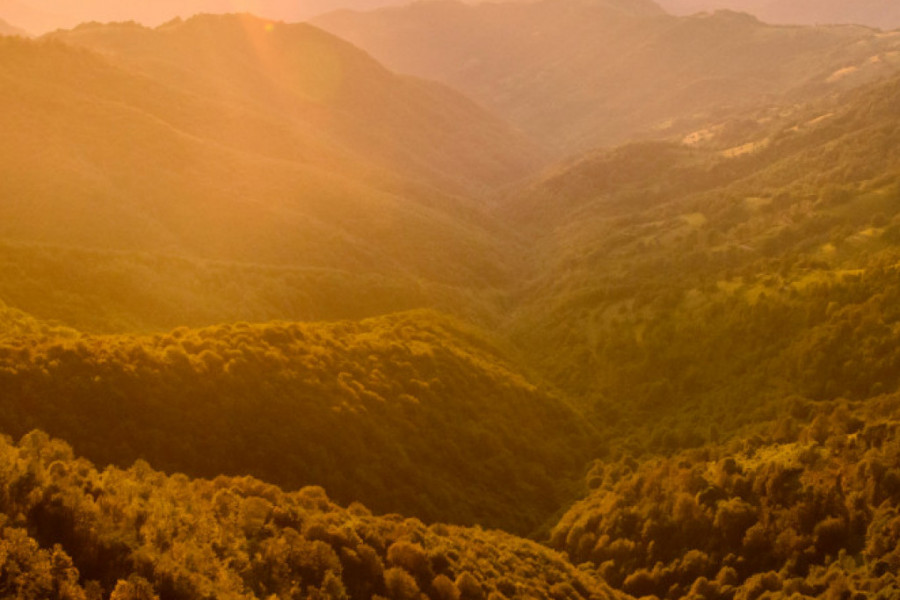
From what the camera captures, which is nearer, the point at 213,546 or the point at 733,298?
the point at 213,546

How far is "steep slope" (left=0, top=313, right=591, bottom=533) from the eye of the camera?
1487 inches

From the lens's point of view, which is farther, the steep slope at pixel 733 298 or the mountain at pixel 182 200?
the mountain at pixel 182 200

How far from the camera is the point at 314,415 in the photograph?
45906mm

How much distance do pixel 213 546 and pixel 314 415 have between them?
21349 mm

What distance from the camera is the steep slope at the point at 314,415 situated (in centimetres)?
3778

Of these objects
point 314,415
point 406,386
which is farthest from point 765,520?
point 406,386

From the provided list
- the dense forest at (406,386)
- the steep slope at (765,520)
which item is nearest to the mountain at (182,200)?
the dense forest at (406,386)

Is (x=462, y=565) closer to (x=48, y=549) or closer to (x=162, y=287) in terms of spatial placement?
(x=48, y=549)

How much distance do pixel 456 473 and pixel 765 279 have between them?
45.0 m

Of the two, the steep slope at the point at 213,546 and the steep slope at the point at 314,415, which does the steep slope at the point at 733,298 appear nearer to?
the steep slope at the point at 314,415

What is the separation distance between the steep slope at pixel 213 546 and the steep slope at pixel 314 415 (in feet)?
19.9

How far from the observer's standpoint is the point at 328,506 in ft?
112

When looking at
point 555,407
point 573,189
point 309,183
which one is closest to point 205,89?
point 309,183

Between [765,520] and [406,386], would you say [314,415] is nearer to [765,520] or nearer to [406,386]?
[406,386]
